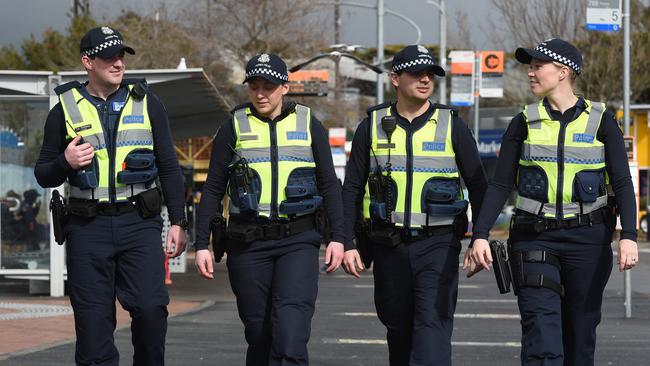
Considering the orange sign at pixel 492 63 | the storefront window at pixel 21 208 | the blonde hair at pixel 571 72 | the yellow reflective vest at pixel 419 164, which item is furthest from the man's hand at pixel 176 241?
the orange sign at pixel 492 63

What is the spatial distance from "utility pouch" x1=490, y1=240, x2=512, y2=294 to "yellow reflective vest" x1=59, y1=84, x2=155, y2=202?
1769 millimetres

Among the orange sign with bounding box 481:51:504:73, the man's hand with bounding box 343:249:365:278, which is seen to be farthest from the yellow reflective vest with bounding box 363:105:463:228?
the orange sign with bounding box 481:51:504:73

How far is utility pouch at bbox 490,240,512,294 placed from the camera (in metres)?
7.26

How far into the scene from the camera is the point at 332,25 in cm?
5041

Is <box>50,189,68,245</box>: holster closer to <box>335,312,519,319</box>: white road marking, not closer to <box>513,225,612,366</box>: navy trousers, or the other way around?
<box>513,225,612,366</box>: navy trousers

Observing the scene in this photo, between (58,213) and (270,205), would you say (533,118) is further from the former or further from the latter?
(58,213)

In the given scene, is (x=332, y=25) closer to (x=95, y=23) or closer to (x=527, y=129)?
(x=95, y=23)

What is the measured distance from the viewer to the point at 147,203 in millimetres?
7129

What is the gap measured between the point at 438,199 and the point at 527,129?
585 millimetres

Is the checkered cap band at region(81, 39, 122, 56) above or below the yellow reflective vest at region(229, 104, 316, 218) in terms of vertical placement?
above

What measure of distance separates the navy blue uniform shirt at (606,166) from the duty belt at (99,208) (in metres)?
1.76

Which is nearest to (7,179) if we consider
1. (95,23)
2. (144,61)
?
(144,61)

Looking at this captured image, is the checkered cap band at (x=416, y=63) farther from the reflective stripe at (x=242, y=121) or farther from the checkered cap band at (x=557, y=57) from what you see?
the reflective stripe at (x=242, y=121)

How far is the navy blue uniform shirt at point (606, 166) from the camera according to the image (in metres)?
7.23
